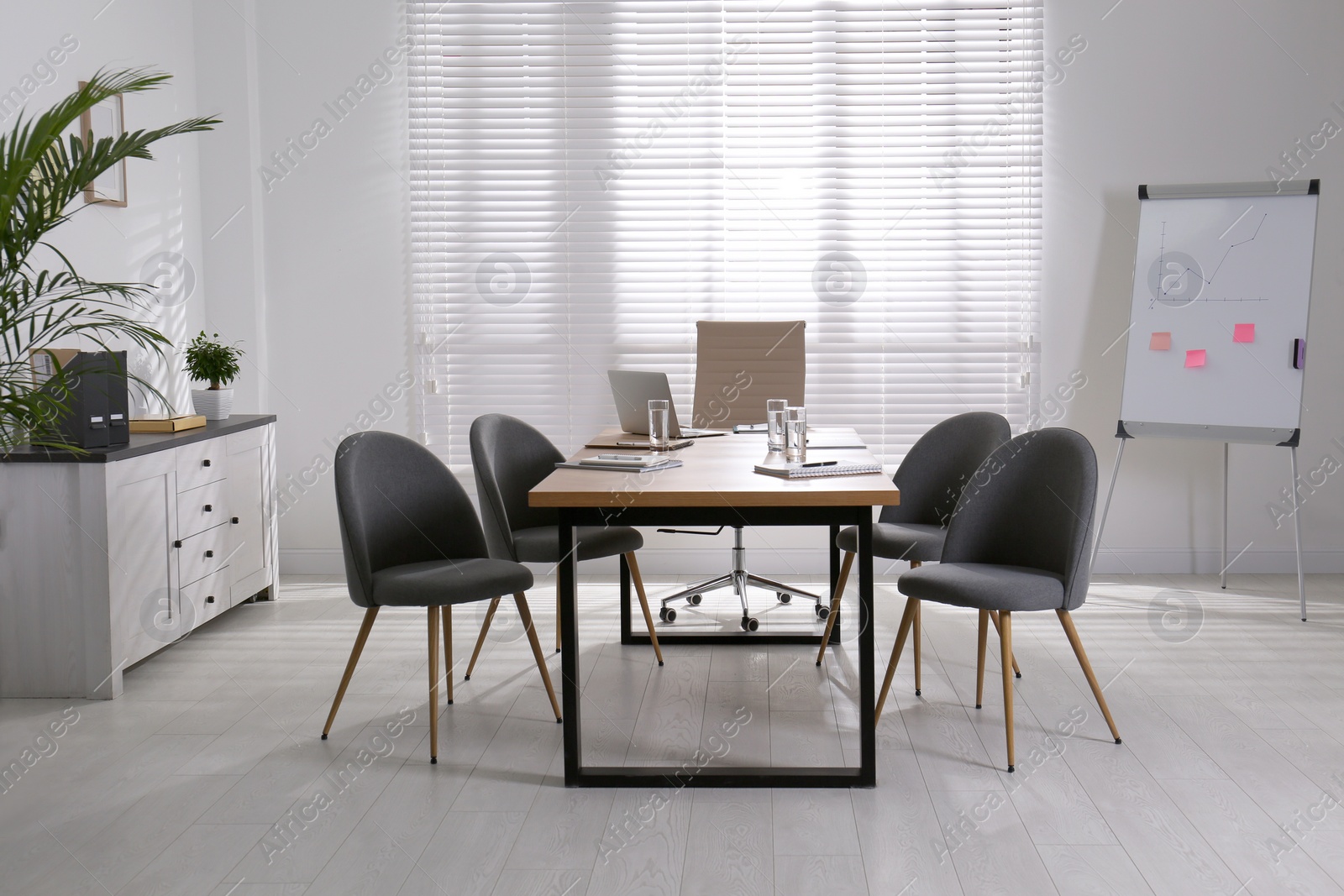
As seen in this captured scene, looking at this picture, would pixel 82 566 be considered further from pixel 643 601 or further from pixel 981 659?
pixel 981 659

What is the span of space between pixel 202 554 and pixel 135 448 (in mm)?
655

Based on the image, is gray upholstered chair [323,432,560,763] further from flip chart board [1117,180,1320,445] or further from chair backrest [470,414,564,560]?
flip chart board [1117,180,1320,445]

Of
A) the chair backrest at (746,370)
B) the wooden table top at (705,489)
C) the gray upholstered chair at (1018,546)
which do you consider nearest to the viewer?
the wooden table top at (705,489)

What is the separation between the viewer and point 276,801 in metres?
2.71

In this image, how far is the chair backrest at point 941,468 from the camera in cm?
383

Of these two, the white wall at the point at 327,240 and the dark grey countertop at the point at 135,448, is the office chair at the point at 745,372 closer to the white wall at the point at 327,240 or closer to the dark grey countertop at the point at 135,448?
the white wall at the point at 327,240

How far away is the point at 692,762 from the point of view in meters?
2.92

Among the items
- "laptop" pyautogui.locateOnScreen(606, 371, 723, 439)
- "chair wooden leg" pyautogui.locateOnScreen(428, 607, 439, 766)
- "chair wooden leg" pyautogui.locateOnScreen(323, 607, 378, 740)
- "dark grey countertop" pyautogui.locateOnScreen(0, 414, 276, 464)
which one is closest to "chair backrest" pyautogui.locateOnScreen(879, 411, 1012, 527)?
"laptop" pyautogui.locateOnScreen(606, 371, 723, 439)

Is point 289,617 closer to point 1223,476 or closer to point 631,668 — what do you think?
point 631,668

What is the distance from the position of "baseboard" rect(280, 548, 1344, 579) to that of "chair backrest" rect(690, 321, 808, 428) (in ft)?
2.93

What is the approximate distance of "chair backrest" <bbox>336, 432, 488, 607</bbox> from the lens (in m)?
3.05

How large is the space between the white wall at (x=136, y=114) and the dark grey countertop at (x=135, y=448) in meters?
0.60

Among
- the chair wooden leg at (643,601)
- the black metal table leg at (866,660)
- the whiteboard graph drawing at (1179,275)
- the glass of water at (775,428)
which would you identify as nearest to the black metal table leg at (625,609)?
the chair wooden leg at (643,601)

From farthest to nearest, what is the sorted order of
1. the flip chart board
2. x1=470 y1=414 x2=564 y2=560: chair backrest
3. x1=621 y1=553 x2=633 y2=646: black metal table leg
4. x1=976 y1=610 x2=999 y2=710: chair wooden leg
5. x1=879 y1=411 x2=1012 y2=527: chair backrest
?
the flip chart board
x1=621 y1=553 x2=633 y2=646: black metal table leg
x1=879 y1=411 x2=1012 y2=527: chair backrest
x1=470 y1=414 x2=564 y2=560: chair backrest
x1=976 y1=610 x2=999 y2=710: chair wooden leg
